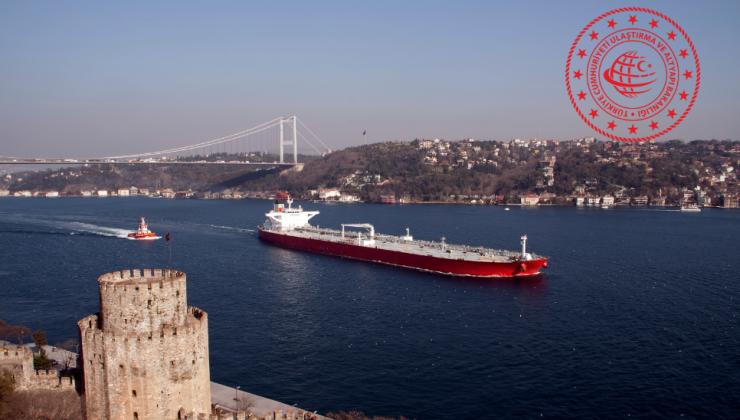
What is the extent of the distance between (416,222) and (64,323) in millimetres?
42218

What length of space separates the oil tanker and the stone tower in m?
22.4

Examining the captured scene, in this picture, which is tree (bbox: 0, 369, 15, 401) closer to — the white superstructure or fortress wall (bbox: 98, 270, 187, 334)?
fortress wall (bbox: 98, 270, 187, 334)

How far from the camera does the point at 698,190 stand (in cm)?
8969

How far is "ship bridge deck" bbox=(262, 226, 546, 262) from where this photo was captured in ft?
99.1

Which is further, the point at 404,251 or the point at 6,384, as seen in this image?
the point at 404,251

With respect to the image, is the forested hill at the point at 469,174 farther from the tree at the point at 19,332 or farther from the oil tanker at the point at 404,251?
the tree at the point at 19,332

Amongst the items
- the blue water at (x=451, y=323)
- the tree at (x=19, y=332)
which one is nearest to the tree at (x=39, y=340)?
the tree at (x=19, y=332)

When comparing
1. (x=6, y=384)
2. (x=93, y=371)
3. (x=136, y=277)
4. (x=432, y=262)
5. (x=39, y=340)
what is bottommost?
(x=39, y=340)

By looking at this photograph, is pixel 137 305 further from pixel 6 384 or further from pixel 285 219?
pixel 285 219

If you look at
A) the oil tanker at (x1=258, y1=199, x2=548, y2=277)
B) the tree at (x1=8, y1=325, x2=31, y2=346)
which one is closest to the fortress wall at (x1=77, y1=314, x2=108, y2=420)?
the tree at (x1=8, y1=325, x2=31, y2=346)

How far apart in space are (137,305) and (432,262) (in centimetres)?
2390

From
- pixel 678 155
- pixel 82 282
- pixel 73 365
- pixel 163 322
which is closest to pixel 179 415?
pixel 163 322

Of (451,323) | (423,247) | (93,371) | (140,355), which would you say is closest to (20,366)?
(93,371)

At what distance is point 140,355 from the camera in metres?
7.47
